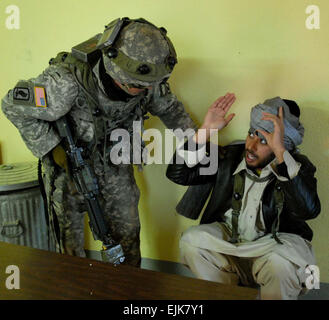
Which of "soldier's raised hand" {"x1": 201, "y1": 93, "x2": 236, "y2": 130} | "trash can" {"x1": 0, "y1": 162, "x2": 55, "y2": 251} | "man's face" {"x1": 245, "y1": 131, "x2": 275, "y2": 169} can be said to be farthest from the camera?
"trash can" {"x1": 0, "y1": 162, "x2": 55, "y2": 251}

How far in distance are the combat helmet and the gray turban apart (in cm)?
31

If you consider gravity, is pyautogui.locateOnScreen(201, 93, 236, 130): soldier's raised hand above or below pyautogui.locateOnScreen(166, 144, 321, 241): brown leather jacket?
above

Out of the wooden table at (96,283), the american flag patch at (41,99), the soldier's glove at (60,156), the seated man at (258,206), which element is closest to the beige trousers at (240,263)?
the seated man at (258,206)

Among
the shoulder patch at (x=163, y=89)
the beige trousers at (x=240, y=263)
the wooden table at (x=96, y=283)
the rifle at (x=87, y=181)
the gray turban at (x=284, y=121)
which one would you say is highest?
the shoulder patch at (x=163, y=89)

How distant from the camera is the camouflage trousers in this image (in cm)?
139

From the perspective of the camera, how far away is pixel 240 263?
1348 millimetres

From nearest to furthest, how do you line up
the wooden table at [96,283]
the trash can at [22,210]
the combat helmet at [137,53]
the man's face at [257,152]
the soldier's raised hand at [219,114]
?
1. the wooden table at [96,283]
2. the combat helmet at [137,53]
3. the man's face at [257,152]
4. the soldier's raised hand at [219,114]
5. the trash can at [22,210]

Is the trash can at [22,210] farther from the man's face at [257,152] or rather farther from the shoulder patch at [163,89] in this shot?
the man's face at [257,152]

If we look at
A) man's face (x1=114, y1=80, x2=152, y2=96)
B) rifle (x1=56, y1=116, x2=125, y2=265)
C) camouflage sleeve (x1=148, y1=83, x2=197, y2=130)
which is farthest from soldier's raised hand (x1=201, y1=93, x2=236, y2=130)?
rifle (x1=56, y1=116, x2=125, y2=265)

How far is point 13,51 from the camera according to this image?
190 cm

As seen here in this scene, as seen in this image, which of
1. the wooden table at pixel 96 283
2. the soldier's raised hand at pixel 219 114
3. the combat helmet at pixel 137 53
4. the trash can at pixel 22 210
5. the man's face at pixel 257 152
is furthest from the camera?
the trash can at pixel 22 210

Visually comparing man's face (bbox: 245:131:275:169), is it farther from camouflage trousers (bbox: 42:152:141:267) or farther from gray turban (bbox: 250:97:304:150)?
camouflage trousers (bbox: 42:152:141:267)

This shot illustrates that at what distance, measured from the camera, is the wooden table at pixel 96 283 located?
0.88 metres

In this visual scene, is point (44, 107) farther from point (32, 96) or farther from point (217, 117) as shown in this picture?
point (217, 117)
